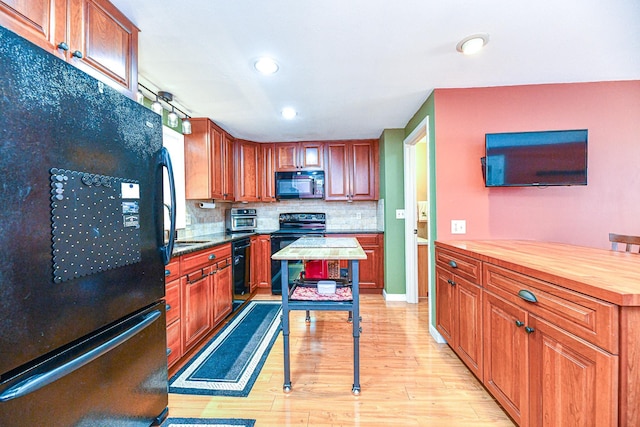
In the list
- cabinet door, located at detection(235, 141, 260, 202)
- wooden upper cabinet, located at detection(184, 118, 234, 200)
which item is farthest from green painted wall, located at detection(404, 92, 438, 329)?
cabinet door, located at detection(235, 141, 260, 202)

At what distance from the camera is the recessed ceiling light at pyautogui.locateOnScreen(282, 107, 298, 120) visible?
8.96 ft

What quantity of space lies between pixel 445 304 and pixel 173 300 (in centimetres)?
212

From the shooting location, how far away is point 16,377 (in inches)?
25.7

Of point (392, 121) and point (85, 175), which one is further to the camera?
point (392, 121)

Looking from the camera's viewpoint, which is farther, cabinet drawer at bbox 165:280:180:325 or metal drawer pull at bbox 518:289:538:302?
cabinet drawer at bbox 165:280:180:325

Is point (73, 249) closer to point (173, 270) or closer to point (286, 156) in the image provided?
point (173, 270)

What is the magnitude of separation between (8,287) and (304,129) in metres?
3.13

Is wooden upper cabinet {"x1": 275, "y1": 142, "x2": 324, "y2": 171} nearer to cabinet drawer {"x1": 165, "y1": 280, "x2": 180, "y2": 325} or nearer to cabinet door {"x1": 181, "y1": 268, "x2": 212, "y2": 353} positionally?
cabinet door {"x1": 181, "y1": 268, "x2": 212, "y2": 353}

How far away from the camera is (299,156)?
4000mm

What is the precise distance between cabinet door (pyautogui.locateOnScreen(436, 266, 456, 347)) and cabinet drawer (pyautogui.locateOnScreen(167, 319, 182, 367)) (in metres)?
2.08

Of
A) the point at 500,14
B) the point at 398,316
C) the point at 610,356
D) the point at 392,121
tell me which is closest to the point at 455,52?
the point at 500,14

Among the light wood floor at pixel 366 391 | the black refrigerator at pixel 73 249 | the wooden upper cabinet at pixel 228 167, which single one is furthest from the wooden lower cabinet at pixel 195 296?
the wooden upper cabinet at pixel 228 167

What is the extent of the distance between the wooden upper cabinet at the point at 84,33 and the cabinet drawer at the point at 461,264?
231 centimetres

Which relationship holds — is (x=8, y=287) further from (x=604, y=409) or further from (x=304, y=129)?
(x=304, y=129)
